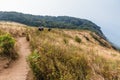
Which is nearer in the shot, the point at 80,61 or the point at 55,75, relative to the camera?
the point at 55,75

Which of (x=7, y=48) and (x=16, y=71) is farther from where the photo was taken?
(x=7, y=48)

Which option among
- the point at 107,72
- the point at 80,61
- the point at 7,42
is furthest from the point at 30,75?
the point at 7,42

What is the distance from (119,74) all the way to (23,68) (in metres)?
4.86

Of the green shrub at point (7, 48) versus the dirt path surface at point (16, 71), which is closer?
the dirt path surface at point (16, 71)

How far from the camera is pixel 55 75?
38.3ft

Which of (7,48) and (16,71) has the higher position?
(7,48)

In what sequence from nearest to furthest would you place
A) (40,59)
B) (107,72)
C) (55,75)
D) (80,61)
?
(55,75) → (40,59) → (80,61) → (107,72)

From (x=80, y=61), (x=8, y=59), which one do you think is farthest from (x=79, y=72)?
(x=8, y=59)

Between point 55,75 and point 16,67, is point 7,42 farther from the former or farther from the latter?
point 55,75

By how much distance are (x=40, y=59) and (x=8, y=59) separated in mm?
5420

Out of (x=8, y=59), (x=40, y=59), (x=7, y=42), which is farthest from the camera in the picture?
(x=7, y=42)

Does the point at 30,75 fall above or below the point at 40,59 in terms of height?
below

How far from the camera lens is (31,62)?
40.7 ft

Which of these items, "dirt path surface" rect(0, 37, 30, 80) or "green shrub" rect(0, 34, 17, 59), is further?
"green shrub" rect(0, 34, 17, 59)
